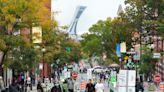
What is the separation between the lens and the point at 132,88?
63.7 feet

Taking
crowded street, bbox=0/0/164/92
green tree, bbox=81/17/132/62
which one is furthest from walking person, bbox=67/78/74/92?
green tree, bbox=81/17/132/62

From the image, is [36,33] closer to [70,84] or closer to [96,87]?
[70,84]

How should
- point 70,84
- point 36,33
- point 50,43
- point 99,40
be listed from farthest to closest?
1. point 99,40
2. point 50,43
3. point 70,84
4. point 36,33

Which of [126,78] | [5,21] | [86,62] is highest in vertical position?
[5,21]

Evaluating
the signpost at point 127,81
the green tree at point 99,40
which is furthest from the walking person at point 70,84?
the green tree at point 99,40

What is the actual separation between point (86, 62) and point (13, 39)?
160125mm

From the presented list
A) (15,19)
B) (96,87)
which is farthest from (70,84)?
(15,19)

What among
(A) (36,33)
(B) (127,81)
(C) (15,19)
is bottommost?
(B) (127,81)

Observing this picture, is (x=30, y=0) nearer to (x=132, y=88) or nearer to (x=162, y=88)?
(x=132, y=88)

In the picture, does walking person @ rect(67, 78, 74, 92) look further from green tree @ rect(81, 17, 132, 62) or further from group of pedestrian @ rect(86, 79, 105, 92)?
green tree @ rect(81, 17, 132, 62)

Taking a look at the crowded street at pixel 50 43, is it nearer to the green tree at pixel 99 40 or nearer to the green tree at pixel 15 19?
the green tree at pixel 15 19

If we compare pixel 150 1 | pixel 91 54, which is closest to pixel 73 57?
pixel 91 54

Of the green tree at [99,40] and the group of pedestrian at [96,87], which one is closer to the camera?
the group of pedestrian at [96,87]

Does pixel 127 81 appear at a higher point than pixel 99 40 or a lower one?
higher
